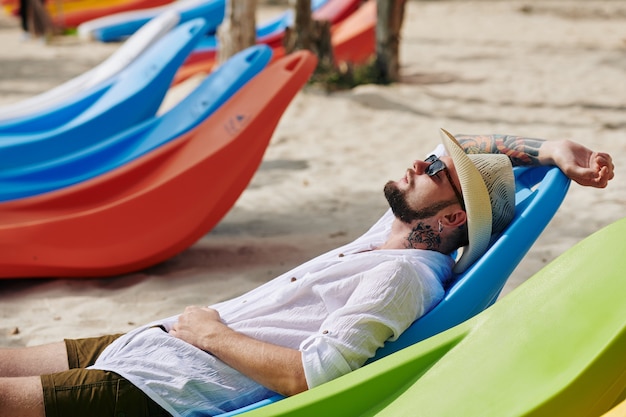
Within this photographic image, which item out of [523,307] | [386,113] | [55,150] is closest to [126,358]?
[523,307]

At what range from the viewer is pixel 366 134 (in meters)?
7.38

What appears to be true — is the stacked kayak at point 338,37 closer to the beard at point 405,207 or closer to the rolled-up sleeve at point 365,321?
the beard at point 405,207

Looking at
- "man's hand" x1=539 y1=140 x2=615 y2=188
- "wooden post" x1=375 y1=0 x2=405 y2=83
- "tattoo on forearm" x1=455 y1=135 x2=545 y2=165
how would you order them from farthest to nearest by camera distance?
Result: "wooden post" x1=375 y1=0 x2=405 y2=83 < "tattoo on forearm" x1=455 y1=135 x2=545 y2=165 < "man's hand" x1=539 y1=140 x2=615 y2=188

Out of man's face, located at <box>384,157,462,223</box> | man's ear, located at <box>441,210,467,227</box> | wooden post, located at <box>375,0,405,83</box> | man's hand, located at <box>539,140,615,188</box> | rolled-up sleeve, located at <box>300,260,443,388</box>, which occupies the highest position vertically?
man's hand, located at <box>539,140,615,188</box>

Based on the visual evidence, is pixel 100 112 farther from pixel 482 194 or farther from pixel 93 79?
pixel 482 194

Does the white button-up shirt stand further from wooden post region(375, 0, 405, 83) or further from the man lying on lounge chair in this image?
wooden post region(375, 0, 405, 83)

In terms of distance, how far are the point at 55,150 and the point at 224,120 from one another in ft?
3.58

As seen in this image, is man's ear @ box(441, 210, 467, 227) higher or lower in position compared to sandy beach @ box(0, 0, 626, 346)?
higher

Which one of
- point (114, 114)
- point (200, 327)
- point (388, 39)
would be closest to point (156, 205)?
point (114, 114)

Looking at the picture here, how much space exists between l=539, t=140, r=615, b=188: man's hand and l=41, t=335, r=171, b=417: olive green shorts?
1272 mm

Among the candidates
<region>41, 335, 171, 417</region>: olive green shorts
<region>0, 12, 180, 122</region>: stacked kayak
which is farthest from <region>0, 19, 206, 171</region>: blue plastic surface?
<region>41, 335, 171, 417</region>: olive green shorts

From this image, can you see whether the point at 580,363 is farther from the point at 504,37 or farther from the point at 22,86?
the point at 504,37

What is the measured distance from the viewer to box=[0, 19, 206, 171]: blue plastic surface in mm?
4953

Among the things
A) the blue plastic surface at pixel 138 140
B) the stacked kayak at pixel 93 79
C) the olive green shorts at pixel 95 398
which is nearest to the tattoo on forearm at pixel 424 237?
the olive green shorts at pixel 95 398
